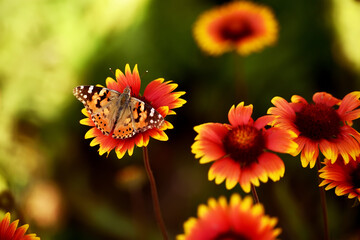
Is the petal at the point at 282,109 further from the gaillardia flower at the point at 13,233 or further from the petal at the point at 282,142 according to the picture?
the gaillardia flower at the point at 13,233

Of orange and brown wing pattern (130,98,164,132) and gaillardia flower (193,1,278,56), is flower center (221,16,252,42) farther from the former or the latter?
orange and brown wing pattern (130,98,164,132)

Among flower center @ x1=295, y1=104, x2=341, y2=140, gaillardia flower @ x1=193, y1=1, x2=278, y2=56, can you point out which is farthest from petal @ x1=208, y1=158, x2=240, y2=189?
gaillardia flower @ x1=193, y1=1, x2=278, y2=56

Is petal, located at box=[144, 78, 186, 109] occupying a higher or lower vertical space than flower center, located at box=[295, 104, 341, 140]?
higher

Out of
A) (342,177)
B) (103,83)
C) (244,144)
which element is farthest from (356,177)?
(103,83)

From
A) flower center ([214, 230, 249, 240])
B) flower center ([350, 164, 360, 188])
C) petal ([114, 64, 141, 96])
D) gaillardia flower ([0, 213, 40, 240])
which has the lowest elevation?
flower center ([214, 230, 249, 240])

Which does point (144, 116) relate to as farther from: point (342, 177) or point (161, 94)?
point (342, 177)

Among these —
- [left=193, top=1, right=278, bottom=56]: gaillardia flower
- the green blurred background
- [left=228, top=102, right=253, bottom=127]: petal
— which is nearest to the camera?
[left=228, top=102, right=253, bottom=127]: petal

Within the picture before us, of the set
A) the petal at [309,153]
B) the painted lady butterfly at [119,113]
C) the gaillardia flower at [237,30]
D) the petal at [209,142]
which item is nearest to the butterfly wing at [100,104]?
the painted lady butterfly at [119,113]


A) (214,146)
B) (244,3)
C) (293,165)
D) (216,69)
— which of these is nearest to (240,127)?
(214,146)
